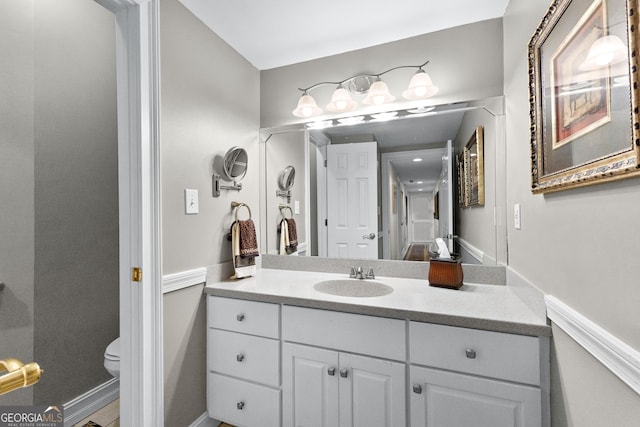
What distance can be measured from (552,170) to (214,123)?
5.36 ft

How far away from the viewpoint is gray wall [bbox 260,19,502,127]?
1.57 metres

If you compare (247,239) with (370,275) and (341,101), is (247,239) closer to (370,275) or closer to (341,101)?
(370,275)

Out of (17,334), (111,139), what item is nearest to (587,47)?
(111,139)

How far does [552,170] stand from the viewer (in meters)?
0.93

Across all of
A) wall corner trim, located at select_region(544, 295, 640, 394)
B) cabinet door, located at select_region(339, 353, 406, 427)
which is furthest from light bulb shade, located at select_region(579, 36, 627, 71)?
cabinet door, located at select_region(339, 353, 406, 427)

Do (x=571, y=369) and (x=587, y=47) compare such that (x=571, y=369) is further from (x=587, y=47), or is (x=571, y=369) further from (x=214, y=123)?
(x=214, y=123)

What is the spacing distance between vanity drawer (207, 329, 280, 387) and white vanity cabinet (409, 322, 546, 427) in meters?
0.66

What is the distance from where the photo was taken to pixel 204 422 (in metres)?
1.53

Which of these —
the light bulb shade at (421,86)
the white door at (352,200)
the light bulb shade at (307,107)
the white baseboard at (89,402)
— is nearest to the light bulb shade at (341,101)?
the light bulb shade at (307,107)

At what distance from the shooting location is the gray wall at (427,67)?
157 centimetres

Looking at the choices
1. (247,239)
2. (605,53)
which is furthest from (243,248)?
(605,53)

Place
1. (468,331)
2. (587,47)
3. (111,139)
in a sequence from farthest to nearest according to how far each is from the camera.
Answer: (111,139) → (468,331) → (587,47)

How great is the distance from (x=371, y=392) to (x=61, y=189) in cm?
198

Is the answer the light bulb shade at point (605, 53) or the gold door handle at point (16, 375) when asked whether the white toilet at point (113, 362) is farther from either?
the light bulb shade at point (605, 53)
